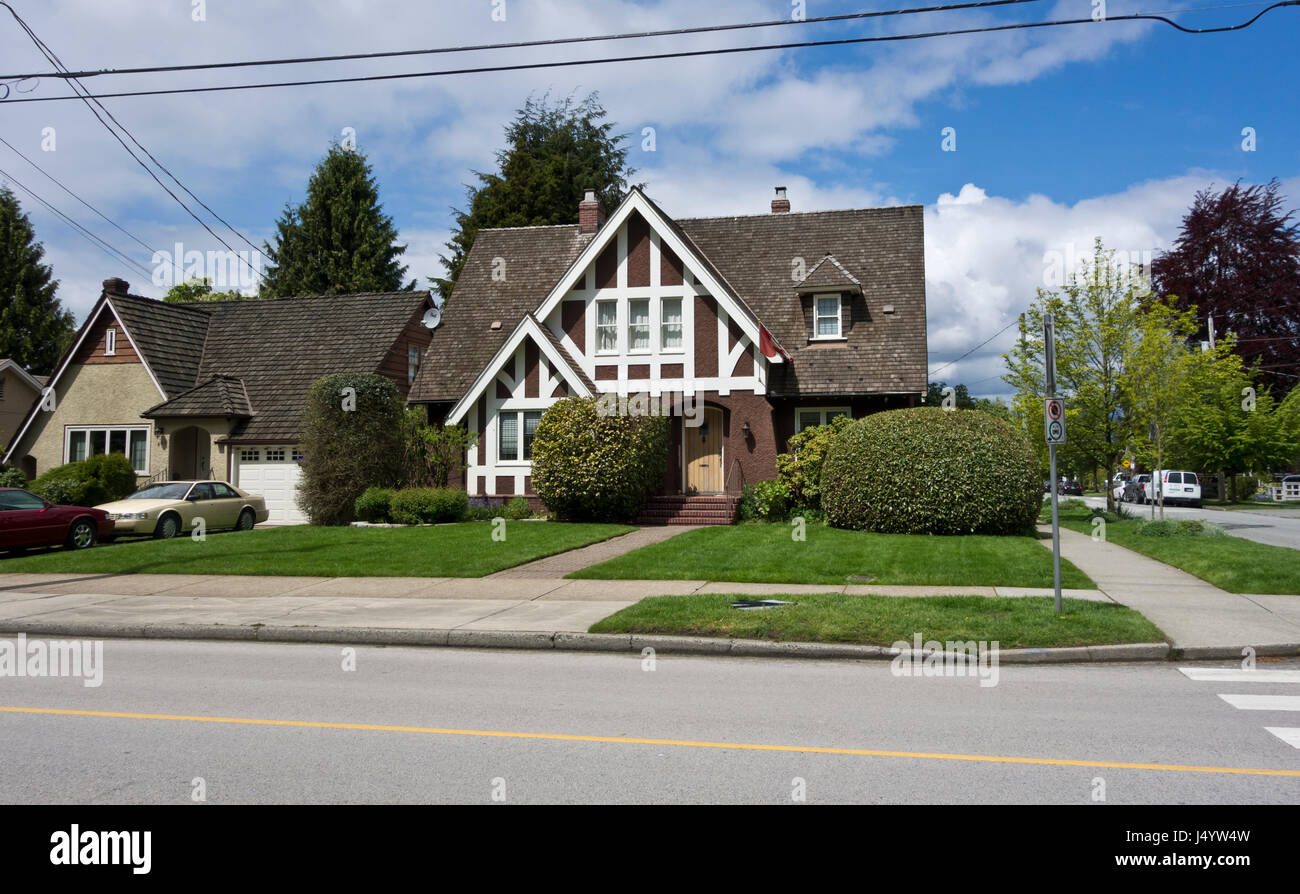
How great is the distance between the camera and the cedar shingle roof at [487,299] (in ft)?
89.7

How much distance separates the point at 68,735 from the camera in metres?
6.61

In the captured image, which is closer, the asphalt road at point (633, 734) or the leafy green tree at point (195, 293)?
the asphalt road at point (633, 734)

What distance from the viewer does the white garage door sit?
2839cm

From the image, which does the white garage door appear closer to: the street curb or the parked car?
the parked car

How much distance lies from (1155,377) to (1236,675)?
17885mm

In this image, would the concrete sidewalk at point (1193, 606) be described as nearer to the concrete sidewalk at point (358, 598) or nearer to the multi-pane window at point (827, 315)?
the concrete sidewalk at point (358, 598)

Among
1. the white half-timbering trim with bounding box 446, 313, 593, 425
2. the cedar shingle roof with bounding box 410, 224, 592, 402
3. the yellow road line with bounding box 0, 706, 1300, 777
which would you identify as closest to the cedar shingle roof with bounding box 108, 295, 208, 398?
the cedar shingle roof with bounding box 410, 224, 592, 402

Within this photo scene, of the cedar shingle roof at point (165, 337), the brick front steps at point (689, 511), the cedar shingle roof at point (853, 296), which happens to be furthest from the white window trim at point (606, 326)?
the cedar shingle roof at point (165, 337)

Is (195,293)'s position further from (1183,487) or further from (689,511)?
(1183,487)

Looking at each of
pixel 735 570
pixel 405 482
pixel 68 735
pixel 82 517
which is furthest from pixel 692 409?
pixel 68 735

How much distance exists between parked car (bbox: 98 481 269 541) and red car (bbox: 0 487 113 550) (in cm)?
71

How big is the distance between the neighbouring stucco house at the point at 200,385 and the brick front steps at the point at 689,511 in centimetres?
1082
